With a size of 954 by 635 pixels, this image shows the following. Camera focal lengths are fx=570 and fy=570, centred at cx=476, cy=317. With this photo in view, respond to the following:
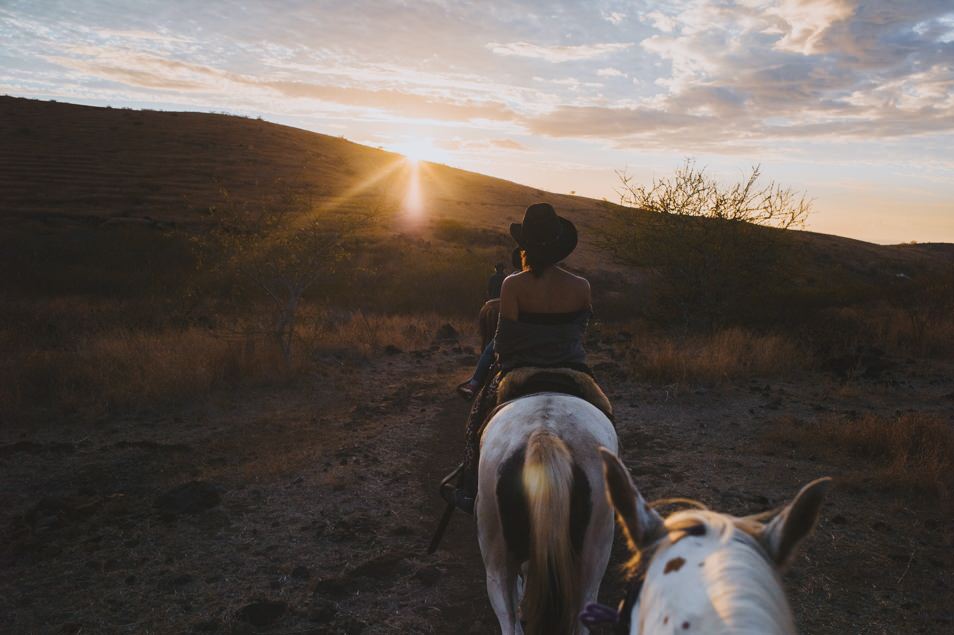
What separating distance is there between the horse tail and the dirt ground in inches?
13.9

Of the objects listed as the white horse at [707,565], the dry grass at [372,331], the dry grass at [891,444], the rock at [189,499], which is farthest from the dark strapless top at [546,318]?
the dry grass at [372,331]

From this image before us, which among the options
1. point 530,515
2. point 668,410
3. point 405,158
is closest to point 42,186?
point 668,410

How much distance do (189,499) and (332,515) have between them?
152 cm

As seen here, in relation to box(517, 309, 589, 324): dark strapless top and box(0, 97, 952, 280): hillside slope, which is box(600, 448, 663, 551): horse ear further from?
box(0, 97, 952, 280): hillside slope

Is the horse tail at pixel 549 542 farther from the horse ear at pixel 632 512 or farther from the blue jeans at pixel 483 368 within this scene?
the blue jeans at pixel 483 368

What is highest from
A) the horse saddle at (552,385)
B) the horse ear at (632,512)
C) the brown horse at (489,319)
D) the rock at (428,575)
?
the horse ear at (632,512)

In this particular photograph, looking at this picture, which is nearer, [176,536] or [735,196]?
[176,536]

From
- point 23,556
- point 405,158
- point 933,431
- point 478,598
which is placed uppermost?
point 405,158

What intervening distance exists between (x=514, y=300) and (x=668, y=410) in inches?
251

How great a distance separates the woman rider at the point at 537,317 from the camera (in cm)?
393

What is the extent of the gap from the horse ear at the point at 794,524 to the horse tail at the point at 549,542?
1.31 meters

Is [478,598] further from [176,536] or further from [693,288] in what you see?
[693,288]

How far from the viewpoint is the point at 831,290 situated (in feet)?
57.8

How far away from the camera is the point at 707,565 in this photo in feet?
4.21
